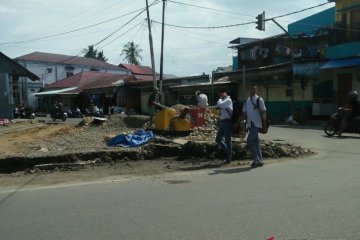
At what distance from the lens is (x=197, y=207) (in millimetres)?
6996

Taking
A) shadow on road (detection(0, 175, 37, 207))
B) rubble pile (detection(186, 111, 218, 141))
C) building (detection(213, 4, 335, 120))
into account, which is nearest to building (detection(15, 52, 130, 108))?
building (detection(213, 4, 335, 120))

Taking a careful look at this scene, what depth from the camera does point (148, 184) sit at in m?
8.96

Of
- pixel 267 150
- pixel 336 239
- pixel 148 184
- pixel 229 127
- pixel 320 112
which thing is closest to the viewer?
pixel 336 239

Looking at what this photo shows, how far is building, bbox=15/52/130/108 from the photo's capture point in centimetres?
6781

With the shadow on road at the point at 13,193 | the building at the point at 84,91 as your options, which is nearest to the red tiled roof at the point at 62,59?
the building at the point at 84,91

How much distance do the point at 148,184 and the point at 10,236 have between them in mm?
3518

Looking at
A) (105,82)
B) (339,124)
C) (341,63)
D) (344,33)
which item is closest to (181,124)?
(339,124)

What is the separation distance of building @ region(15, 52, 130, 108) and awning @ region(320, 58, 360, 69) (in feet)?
156

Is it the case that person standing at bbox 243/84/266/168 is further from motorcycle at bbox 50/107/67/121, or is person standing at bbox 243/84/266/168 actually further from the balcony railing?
motorcycle at bbox 50/107/67/121

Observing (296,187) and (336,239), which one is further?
(296,187)

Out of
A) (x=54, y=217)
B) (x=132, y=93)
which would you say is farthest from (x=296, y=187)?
(x=132, y=93)

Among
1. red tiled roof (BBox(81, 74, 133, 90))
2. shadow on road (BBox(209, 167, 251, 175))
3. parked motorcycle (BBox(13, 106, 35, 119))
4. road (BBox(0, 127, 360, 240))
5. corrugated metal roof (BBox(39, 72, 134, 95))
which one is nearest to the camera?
road (BBox(0, 127, 360, 240))

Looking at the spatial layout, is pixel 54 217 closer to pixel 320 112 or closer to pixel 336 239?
pixel 336 239

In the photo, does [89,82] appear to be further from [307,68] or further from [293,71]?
[307,68]
